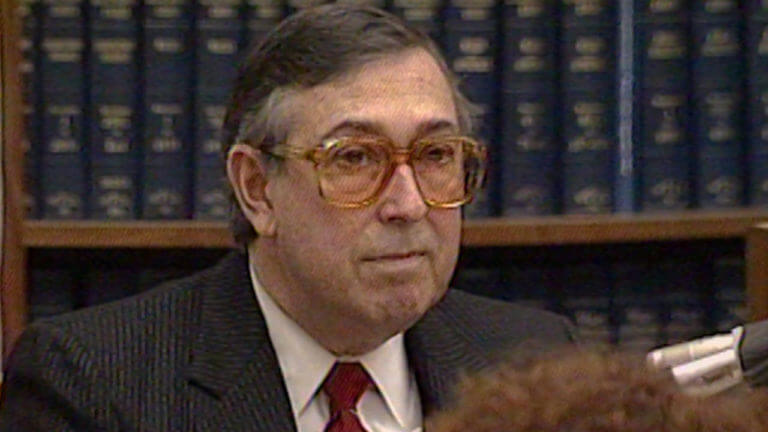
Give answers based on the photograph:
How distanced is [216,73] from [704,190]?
0.60 m

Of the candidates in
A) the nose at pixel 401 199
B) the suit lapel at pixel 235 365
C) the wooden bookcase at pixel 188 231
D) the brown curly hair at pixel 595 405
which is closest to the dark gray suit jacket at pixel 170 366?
the suit lapel at pixel 235 365

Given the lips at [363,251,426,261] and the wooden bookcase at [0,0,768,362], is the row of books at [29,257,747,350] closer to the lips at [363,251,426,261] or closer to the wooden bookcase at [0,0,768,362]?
the wooden bookcase at [0,0,768,362]

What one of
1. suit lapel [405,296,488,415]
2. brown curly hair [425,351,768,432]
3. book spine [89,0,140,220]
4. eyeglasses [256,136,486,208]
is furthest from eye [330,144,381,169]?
brown curly hair [425,351,768,432]

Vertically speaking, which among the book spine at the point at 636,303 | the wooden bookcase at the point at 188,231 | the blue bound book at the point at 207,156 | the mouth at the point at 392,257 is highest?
the blue bound book at the point at 207,156

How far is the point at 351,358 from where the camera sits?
1414mm

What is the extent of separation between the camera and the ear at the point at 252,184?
140 centimetres

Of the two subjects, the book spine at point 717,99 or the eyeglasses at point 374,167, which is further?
the book spine at point 717,99

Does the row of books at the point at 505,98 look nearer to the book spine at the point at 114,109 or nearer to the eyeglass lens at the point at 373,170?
the book spine at the point at 114,109

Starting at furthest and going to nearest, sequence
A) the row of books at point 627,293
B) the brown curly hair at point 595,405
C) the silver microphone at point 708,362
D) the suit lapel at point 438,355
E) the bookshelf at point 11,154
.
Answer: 1. the row of books at point 627,293
2. the bookshelf at point 11,154
3. the suit lapel at point 438,355
4. the silver microphone at point 708,362
5. the brown curly hair at point 595,405

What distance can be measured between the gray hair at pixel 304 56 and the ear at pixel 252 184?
0.01 meters

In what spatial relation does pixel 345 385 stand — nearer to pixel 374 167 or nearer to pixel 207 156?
pixel 374 167

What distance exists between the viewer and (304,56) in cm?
135

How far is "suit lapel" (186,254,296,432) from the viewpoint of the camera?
4.50 ft

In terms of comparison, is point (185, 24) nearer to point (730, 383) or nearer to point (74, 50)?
point (74, 50)
